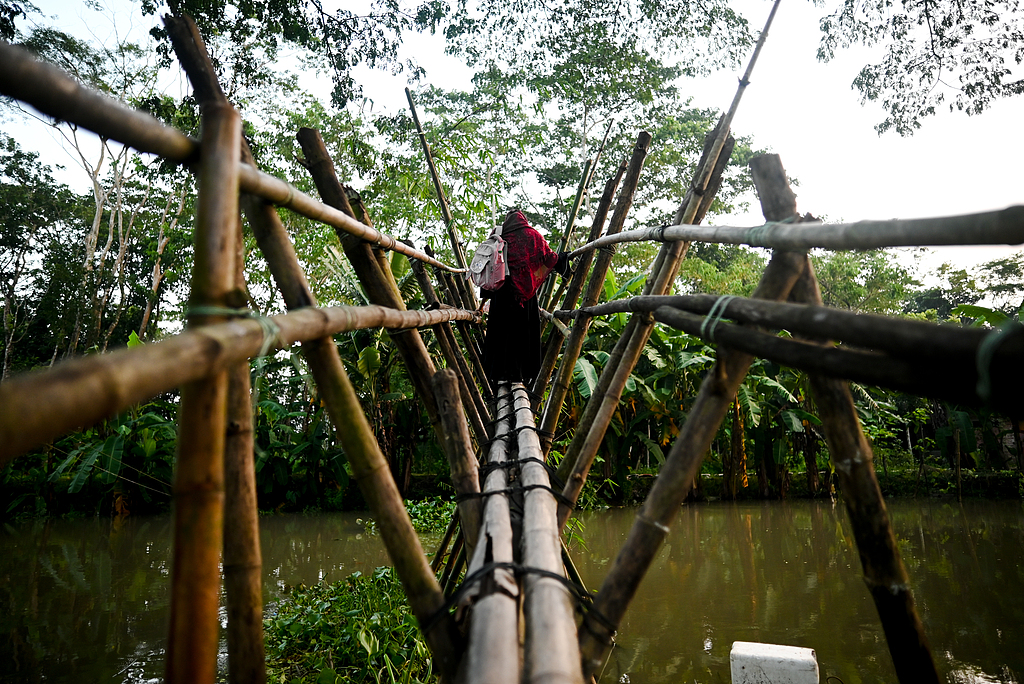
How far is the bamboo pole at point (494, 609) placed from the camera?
0.92m

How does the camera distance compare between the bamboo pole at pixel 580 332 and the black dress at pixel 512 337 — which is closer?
the bamboo pole at pixel 580 332

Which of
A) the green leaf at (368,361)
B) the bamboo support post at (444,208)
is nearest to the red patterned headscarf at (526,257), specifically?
the bamboo support post at (444,208)

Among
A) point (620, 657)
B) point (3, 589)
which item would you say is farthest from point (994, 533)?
point (3, 589)

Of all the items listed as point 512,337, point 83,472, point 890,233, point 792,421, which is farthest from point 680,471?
point 83,472

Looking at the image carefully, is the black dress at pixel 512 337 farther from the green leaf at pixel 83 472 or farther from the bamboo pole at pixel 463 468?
the green leaf at pixel 83 472

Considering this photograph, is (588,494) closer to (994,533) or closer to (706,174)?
(994,533)

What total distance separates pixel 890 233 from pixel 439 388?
108 cm

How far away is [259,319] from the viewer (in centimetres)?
87

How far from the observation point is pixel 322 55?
540 centimetres

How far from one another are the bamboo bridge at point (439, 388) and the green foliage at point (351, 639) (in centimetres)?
119

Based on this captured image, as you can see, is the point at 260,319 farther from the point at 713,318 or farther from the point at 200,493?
the point at 713,318

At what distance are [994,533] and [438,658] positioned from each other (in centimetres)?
647

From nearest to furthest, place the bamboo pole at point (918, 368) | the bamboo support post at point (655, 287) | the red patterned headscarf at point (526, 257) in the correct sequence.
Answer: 1. the bamboo pole at point (918, 368)
2. the bamboo support post at point (655, 287)
3. the red patterned headscarf at point (526, 257)

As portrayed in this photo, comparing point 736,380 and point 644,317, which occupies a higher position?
point 644,317
